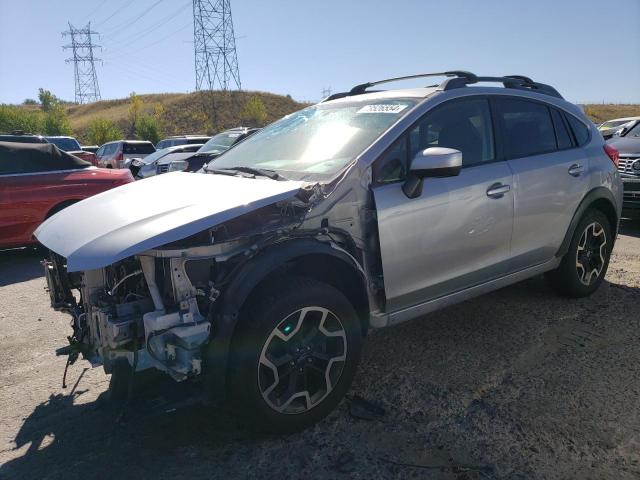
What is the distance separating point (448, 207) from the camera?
3311mm

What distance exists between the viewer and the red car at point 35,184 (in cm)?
660

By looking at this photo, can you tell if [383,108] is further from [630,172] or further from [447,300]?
[630,172]

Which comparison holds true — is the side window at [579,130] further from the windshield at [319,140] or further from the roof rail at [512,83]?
the windshield at [319,140]

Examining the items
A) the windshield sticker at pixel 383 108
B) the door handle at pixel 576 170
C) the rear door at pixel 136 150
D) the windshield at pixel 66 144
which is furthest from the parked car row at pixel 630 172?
the windshield at pixel 66 144

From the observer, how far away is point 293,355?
275cm

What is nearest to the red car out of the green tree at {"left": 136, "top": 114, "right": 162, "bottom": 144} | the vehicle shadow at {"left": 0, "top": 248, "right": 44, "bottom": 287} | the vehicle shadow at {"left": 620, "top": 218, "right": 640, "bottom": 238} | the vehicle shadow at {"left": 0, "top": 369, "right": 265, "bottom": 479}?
the vehicle shadow at {"left": 0, "top": 248, "right": 44, "bottom": 287}

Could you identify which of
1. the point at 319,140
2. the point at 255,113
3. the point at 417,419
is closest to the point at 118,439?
the point at 417,419

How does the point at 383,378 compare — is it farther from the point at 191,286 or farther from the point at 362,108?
the point at 362,108

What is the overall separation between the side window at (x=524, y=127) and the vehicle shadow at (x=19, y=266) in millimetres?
5679

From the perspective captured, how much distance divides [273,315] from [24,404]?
75.0 inches

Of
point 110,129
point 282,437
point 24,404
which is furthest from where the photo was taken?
point 110,129

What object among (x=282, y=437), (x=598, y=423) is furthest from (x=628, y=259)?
(x=282, y=437)

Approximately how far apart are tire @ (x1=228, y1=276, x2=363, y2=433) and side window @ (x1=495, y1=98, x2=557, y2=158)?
1.97 m

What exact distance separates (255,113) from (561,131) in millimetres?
66111
